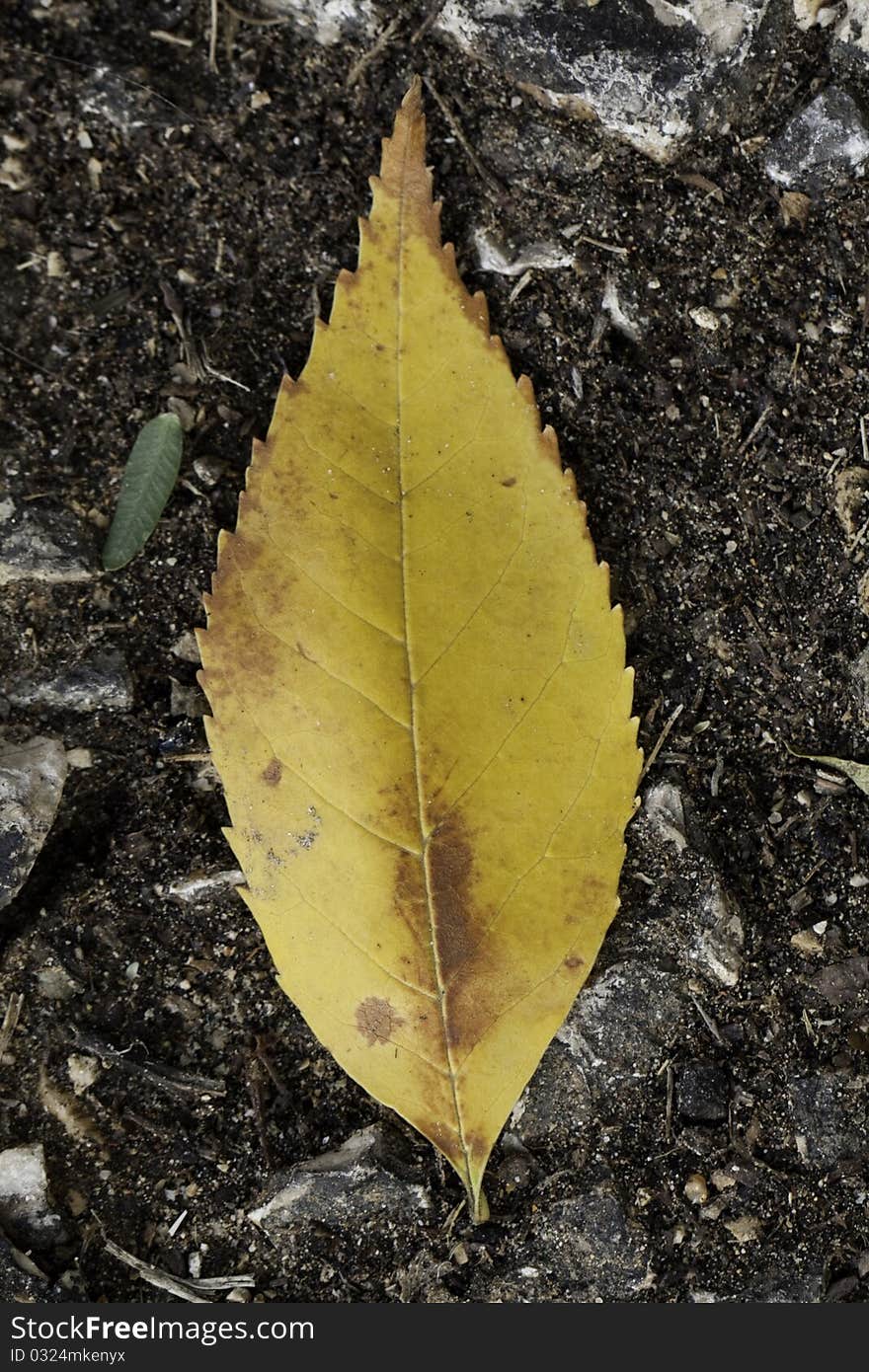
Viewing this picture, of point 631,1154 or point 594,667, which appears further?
point 631,1154

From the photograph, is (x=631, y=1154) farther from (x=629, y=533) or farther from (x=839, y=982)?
(x=629, y=533)

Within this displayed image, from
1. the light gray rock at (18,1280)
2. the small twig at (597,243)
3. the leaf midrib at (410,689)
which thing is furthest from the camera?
the small twig at (597,243)

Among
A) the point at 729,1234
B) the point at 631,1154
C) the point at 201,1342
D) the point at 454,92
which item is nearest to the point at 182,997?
the point at 201,1342

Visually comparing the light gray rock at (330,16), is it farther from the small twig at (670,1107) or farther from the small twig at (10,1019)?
the small twig at (670,1107)

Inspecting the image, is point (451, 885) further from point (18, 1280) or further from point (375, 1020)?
point (18, 1280)

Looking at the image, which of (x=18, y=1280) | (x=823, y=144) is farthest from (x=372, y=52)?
(x=18, y=1280)

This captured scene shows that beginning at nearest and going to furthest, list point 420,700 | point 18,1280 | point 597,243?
1. point 420,700
2. point 18,1280
3. point 597,243

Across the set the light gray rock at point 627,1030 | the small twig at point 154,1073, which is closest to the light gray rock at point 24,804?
the small twig at point 154,1073
